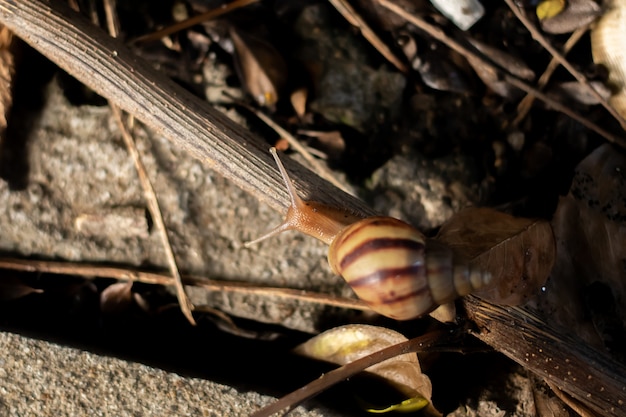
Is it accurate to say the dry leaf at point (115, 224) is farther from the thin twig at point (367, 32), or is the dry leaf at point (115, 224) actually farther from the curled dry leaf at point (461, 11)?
the curled dry leaf at point (461, 11)

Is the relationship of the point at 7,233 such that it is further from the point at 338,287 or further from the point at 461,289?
the point at 461,289

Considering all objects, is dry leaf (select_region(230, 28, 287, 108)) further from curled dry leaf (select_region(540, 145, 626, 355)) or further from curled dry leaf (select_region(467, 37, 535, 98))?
curled dry leaf (select_region(540, 145, 626, 355))

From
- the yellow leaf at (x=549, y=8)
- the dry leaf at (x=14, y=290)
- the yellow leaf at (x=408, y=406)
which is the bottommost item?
the yellow leaf at (x=408, y=406)

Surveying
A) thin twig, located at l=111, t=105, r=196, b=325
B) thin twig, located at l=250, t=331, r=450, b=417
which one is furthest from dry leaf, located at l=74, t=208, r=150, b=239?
thin twig, located at l=250, t=331, r=450, b=417

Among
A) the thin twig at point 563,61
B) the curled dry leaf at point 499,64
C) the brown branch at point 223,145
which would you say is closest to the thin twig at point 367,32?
the curled dry leaf at point 499,64

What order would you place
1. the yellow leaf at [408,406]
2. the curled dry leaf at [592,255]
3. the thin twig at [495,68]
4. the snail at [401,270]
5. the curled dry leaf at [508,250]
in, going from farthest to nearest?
the thin twig at [495,68] < the curled dry leaf at [592,255] < the yellow leaf at [408,406] < the curled dry leaf at [508,250] < the snail at [401,270]

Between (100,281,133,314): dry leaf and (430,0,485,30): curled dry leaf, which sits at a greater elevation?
(430,0,485,30): curled dry leaf

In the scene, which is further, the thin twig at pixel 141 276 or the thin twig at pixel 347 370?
the thin twig at pixel 141 276
